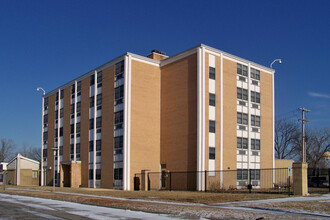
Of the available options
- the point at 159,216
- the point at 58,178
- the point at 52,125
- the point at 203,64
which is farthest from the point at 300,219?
the point at 52,125

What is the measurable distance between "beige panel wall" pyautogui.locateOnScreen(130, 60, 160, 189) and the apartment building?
0.34 ft

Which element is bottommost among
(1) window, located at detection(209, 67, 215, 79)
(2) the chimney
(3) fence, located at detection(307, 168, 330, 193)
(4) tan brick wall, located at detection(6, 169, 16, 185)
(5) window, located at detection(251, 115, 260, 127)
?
(4) tan brick wall, located at detection(6, 169, 16, 185)

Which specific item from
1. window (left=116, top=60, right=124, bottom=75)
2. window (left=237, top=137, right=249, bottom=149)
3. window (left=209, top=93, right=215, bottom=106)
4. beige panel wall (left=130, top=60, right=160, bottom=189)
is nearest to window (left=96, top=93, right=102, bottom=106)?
window (left=116, top=60, right=124, bottom=75)

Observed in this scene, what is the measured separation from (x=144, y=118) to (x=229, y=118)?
908cm

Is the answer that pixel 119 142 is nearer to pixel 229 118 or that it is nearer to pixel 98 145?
pixel 98 145

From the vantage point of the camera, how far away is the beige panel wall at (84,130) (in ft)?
152

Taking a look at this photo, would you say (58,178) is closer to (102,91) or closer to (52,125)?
(52,125)

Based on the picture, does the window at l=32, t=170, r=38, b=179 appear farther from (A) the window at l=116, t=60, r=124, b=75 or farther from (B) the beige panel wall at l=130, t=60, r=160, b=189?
(A) the window at l=116, t=60, r=124, b=75

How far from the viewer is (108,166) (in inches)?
1661

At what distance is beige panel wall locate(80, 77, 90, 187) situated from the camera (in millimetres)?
46406

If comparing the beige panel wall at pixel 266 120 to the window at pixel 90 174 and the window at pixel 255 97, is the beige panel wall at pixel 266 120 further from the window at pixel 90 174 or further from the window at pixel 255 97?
the window at pixel 90 174

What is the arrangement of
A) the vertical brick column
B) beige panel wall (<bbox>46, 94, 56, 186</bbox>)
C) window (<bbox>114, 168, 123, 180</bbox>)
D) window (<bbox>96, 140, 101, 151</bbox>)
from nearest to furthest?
the vertical brick column, window (<bbox>114, 168, 123, 180</bbox>), window (<bbox>96, 140, 101, 151</bbox>), beige panel wall (<bbox>46, 94, 56, 186</bbox>)

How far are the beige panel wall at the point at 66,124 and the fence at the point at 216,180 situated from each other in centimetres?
1537

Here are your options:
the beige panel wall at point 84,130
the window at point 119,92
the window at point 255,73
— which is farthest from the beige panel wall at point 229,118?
the beige panel wall at point 84,130
